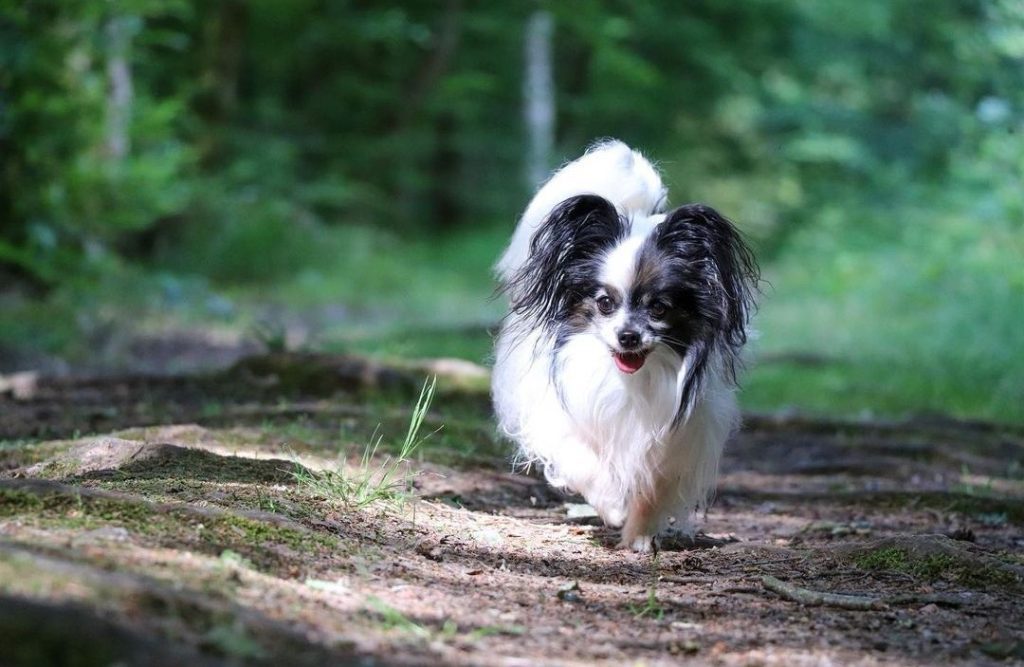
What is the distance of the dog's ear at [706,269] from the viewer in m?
4.12

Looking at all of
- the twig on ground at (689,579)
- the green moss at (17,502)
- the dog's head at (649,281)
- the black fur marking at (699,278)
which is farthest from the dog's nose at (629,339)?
the green moss at (17,502)

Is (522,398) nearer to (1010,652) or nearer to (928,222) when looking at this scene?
(1010,652)

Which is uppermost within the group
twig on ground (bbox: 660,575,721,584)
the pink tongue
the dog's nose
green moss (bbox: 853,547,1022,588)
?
the dog's nose

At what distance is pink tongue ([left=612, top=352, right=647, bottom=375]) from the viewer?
4.06 meters

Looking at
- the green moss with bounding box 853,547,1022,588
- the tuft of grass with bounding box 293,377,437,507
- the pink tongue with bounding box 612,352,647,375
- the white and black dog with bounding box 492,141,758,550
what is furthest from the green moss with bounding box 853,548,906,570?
the tuft of grass with bounding box 293,377,437,507

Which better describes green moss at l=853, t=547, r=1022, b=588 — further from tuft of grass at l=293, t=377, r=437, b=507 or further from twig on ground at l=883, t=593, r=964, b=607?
tuft of grass at l=293, t=377, r=437, b=507

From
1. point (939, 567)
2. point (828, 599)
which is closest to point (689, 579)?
point (828, 599)

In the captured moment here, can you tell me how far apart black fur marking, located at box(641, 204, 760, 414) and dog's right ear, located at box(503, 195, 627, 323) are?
0.18 m

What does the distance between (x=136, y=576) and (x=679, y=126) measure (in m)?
22.8

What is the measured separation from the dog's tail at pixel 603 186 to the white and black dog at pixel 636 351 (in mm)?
290

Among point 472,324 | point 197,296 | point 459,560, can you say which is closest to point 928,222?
point 472,324

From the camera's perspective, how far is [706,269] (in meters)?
4.14

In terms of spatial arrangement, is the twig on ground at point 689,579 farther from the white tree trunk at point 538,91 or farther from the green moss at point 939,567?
the white tree trunk at point 538,91

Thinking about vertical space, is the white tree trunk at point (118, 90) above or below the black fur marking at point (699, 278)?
above
